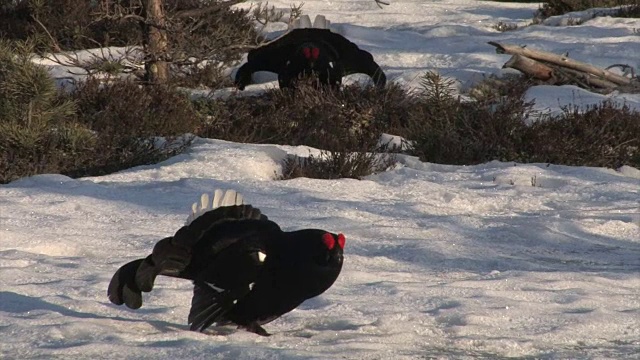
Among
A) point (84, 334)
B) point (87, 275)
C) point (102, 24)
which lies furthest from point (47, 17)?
point (84, 334)

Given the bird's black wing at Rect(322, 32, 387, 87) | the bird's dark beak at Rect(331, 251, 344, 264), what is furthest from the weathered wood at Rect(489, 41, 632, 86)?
the bird's dark beak at Rect(331, 251, 344, 264)

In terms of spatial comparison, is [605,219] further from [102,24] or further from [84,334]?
[102,24]

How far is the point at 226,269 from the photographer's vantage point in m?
4.89

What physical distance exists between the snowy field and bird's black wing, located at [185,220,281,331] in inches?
5.5

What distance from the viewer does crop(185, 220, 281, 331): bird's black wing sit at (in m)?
4.87

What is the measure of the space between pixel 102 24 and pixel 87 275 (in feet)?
31.0

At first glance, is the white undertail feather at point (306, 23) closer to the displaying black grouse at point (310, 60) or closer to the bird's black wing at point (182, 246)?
the displaying black grouse at point (310, 60)

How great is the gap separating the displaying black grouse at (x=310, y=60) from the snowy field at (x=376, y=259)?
1.89 meters

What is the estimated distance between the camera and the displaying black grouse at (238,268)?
472 centimetres

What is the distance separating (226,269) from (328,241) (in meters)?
0.46

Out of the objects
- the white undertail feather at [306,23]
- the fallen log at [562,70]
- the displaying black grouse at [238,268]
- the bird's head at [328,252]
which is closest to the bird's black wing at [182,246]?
the displaying black grouse at [238,268]

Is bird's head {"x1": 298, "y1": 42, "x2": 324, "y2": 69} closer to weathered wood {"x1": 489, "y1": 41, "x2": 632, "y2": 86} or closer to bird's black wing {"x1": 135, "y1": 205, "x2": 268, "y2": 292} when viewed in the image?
weathered wood {"x1": 489, "y1": 41, "x2": 632, "y2": 86}

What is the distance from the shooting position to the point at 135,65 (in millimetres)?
12344

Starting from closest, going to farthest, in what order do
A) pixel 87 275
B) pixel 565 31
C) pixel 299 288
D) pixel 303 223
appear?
1. pixel 299 288
2. pixel 87 275
3. pixel 303 223
4. pixel 565 31
